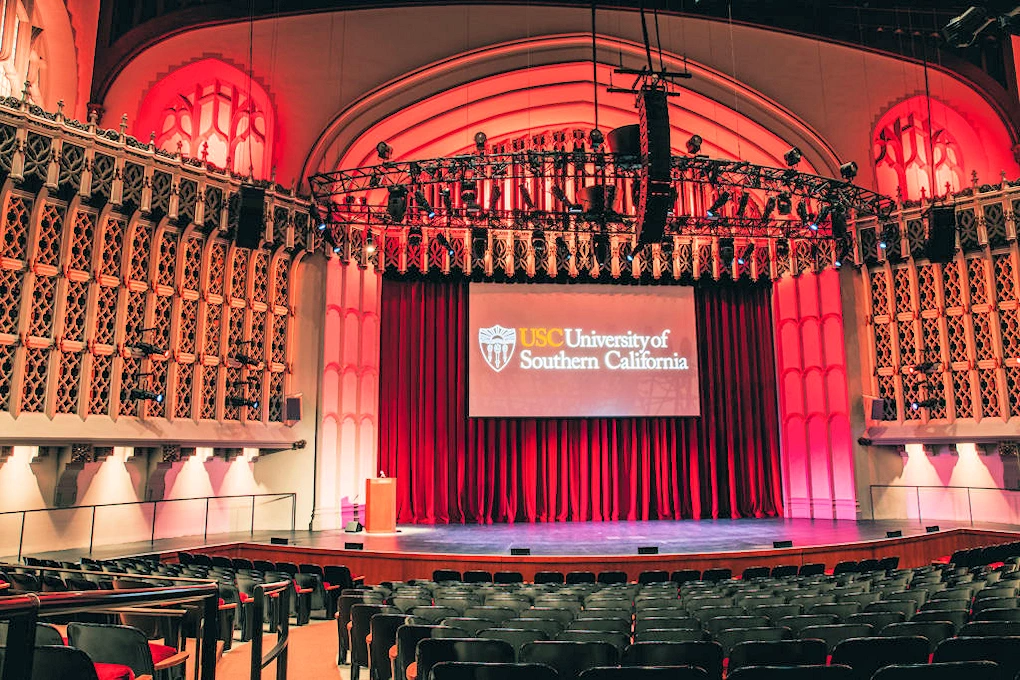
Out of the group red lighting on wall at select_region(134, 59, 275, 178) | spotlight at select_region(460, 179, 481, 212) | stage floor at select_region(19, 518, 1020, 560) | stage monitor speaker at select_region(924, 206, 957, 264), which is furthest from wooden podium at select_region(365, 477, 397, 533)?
stage monitor speaker at select_region(924, 206, 957, 264)

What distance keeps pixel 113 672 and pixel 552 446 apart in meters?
17.5

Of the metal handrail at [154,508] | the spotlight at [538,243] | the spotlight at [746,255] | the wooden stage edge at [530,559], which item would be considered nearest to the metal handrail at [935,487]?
the wooden stage edge at [530,559]

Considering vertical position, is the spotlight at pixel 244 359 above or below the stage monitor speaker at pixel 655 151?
below

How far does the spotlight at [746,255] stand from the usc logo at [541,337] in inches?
211

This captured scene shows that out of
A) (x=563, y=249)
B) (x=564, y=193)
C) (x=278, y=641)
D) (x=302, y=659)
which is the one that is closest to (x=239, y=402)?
(x=564, y=193)

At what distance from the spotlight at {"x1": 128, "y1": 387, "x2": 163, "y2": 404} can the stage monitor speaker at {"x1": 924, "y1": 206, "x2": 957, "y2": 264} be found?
1578 cm

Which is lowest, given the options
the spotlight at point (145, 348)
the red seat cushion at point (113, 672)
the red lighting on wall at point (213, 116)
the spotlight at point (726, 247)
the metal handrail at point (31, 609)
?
the red seat cushion at point (113, 672)

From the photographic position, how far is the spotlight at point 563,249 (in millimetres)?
19812

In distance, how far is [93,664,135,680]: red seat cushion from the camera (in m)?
3.28

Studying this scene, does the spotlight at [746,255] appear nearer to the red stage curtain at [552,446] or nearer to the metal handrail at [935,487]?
the red stage curtain at [552,446]

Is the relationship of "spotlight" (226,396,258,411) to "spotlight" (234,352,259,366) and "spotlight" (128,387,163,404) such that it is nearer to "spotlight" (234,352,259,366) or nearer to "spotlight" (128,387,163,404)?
"spotlight" (234,352,259,366)

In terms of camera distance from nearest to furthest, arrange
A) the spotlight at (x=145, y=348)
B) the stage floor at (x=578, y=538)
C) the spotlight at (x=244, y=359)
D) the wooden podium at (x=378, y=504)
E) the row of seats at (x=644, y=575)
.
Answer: the row of seats at (x=644, y=575) < the stage floor at (x=578, y=538) < the spotlight at (x=145, y=348) < the spotlight at (x=244, y=359) < the wooden podium at (x=378, y=504)

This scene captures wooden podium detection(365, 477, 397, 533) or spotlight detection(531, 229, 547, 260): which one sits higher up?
spotlight detection(531, 229, 547, 260)

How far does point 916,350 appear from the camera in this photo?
1772cm
